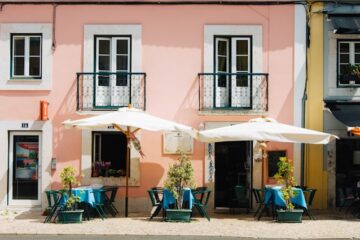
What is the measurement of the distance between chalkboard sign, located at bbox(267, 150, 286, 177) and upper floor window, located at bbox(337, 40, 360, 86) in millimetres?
2388

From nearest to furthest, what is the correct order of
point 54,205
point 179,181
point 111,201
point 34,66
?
point 54,205 < point 179,181 < point 111,201 < point 34,66

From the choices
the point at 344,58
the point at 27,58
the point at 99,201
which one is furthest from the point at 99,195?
the point at 344,58

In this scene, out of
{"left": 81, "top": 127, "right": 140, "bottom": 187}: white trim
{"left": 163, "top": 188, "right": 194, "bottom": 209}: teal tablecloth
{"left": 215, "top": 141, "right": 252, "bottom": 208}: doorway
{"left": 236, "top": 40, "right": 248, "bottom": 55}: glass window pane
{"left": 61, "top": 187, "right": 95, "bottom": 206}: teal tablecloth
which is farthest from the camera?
{"left": 215, "top": 141, "right": 252, "bottom": 208}: doorway

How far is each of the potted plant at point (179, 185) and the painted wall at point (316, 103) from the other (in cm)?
390

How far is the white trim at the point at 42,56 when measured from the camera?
17.8 meters

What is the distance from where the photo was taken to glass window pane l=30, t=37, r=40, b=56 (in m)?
18.0

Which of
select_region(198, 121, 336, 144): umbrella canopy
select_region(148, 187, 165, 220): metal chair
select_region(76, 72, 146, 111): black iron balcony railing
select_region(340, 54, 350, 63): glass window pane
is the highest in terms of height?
select_region(340, 54, 350, 63): glass window pane

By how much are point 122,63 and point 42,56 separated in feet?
6.84

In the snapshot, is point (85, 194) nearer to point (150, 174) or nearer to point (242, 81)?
point (150, 174)

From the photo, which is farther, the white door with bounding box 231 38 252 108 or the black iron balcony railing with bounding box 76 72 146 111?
the white door with bounding box 231 38 252 108

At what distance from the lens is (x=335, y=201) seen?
58.8 feet

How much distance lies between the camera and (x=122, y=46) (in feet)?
59.1

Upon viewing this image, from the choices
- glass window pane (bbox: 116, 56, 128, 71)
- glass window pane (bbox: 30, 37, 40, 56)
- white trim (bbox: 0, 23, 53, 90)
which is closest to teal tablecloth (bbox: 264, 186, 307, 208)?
glass window pane (bbox: 116, 56, 128, 71)

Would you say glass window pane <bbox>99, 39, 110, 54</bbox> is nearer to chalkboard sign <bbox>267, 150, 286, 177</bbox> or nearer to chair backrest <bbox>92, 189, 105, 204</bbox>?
chair backrest <bbox>92, 189, 105, 204</bbox>
